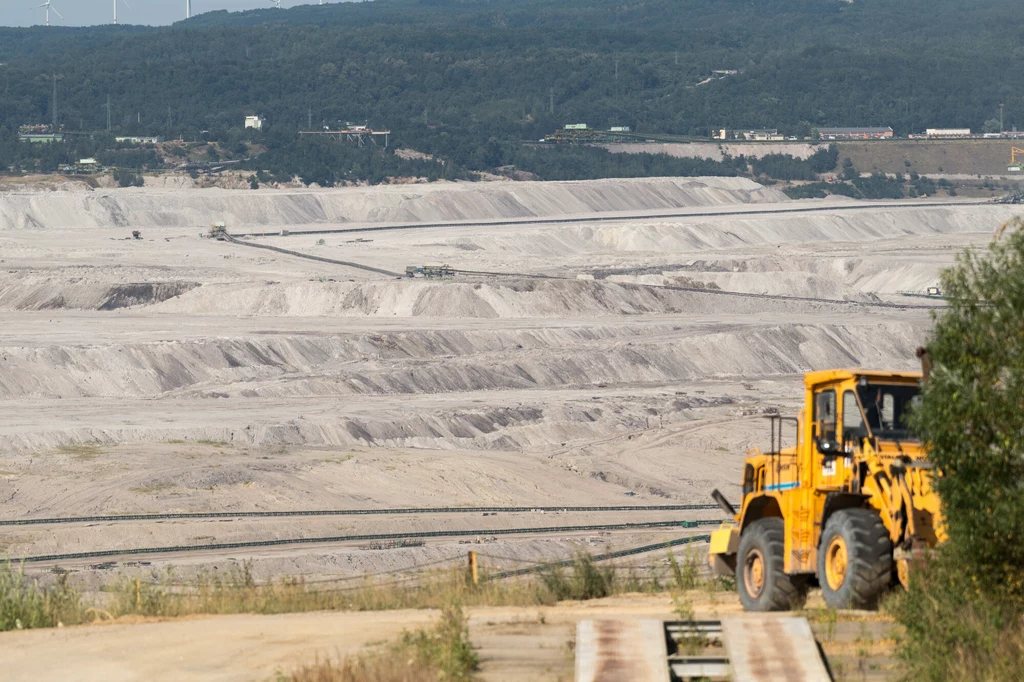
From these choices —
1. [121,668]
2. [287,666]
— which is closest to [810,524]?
[287,666]

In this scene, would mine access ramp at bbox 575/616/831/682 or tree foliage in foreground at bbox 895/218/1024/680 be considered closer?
tree foliage in foreground at bbox 895/218/1024/680

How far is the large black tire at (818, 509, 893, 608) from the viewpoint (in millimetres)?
12266

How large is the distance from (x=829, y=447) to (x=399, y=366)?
39.8 metres

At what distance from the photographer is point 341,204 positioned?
120 metres

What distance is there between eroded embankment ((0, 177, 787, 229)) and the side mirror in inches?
3846

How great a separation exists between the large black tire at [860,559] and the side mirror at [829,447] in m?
0.51

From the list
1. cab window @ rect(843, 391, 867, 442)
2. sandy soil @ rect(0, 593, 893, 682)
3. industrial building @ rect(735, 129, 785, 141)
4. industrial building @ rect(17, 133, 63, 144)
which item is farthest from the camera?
industrial building @ rect(735, 129, 785, 141)

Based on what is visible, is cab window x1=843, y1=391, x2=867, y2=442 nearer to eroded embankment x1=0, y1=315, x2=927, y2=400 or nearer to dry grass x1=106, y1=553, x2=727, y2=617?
dry grass x1=106, y1=553, x2=727, y2=617

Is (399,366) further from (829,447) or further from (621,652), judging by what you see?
(621,652)

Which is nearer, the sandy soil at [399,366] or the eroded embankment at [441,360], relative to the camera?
the sandy soil at [399,366]

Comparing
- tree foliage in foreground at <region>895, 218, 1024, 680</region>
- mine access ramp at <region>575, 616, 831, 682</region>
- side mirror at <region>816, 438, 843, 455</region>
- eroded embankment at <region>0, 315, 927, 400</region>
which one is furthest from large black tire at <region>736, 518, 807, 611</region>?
eroded embankment at <region>0, 315, 927, 400</region>

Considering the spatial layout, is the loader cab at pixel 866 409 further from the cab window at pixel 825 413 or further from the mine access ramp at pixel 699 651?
the mine access ramp at pixel 699 651

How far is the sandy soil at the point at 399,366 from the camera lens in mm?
32188

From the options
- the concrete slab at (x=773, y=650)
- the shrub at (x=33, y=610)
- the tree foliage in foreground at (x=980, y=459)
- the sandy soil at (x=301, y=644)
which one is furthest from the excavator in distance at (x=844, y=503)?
the shrub at (x=33, y=610)
